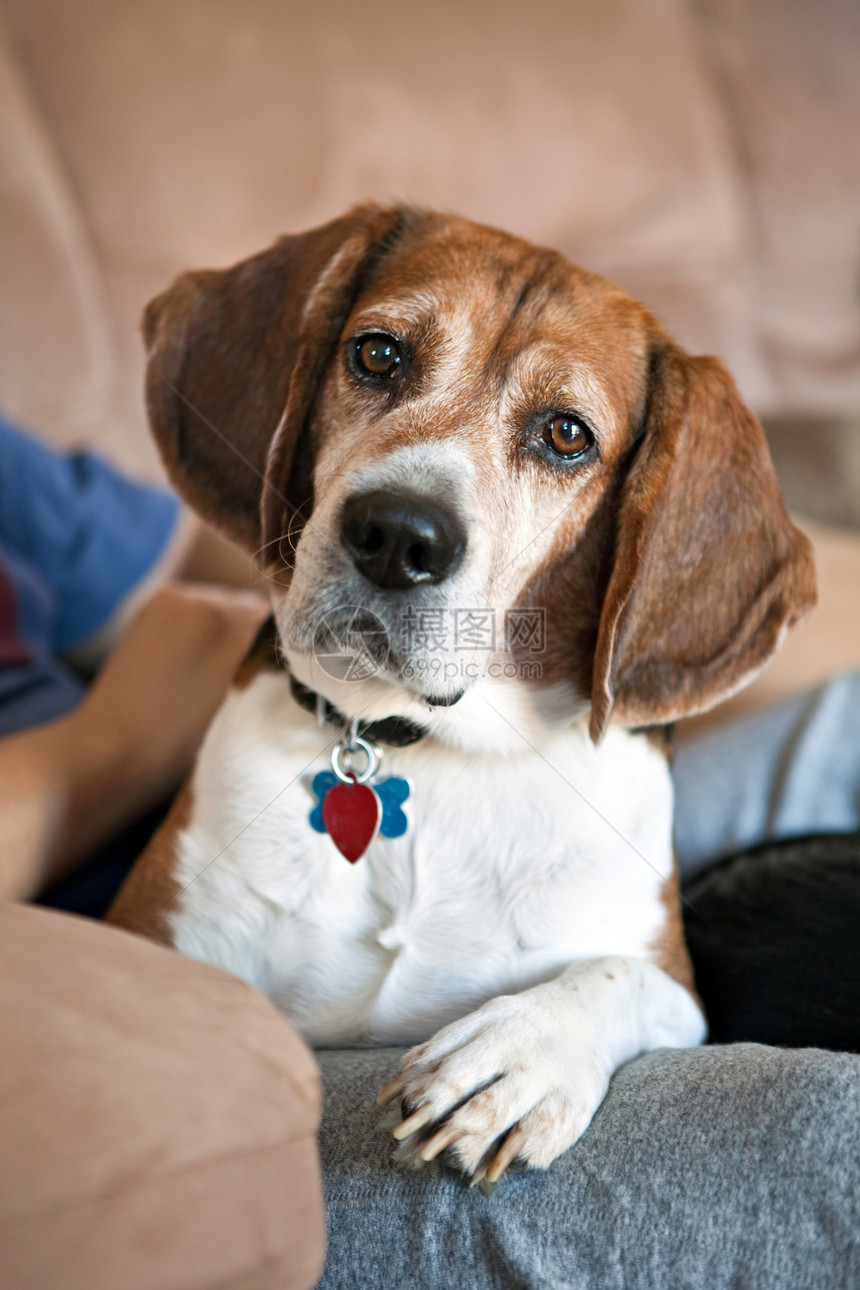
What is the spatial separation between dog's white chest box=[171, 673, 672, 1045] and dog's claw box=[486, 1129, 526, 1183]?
1.17 ft

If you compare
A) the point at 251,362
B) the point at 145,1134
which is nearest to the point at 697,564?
the point at 251,362

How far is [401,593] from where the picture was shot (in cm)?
122

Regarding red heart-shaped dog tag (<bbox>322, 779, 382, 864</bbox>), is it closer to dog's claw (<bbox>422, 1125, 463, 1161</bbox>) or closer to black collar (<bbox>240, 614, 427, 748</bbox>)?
black collar (<bbox>240, 614, 427, 748</bbox>)

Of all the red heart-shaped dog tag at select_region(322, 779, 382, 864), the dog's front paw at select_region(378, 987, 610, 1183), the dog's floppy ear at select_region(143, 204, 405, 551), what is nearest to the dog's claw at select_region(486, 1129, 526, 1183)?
the dog's front paw at select_region(378, 987, 610, 1183)

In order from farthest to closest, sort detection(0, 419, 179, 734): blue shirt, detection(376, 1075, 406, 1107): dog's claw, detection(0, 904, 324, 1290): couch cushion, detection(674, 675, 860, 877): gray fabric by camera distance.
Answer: detection(0, 419, 179, 734): blue shirt → detection(674, 675, 860, 877): gray fabric → detection(376, 1075, 406, 1107): dog's claw → detection(0, 904, 324, 1290): couch cushion

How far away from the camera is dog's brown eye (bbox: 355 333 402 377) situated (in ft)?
4.69

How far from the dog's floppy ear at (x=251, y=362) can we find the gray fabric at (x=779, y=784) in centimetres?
100

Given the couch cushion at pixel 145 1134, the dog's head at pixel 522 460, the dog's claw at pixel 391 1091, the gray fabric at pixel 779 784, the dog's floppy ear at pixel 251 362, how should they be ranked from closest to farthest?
the couch cushion at pixel 145 1134, the dog's claw at pixel 391 1091, the dog's head at pixel 522 460, the dog's floppy ear at pixel 251 362, the gray fabric at pixel 779 784

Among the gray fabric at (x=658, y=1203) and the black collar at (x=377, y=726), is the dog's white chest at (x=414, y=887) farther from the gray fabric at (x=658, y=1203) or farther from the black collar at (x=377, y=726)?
the gray fabric at (x=658, y=1203)

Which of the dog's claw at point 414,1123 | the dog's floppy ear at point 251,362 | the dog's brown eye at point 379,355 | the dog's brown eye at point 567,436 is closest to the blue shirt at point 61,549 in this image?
the dog's floppy ear at point 251,362

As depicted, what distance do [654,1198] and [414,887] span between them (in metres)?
0.54

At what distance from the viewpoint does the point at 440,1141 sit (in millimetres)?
1017

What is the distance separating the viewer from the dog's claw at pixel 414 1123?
1.03 meters

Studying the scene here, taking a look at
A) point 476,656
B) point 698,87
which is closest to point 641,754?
point 476,656
